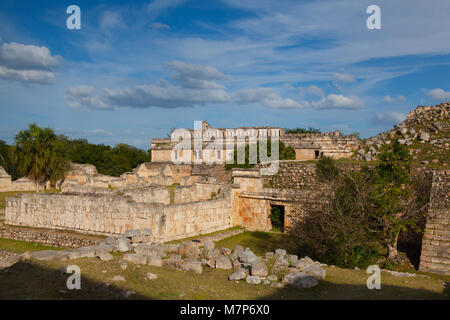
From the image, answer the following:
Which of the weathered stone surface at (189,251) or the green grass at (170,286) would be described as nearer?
the green grass at (170,286)

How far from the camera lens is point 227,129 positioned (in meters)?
43.9

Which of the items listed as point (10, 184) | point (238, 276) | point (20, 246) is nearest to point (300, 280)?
point (238, 276)

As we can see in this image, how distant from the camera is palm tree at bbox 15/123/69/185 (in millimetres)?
22594

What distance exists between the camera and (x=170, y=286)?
6.93 meters

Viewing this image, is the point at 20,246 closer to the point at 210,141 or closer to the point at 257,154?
the point at 257,154

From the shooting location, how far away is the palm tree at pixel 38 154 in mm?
22594

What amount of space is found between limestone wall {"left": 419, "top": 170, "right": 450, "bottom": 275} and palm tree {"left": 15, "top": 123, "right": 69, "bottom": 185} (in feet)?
67.7

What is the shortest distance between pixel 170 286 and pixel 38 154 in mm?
19310

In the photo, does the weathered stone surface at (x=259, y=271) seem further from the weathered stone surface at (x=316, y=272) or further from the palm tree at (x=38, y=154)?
the palm tree at (x=38, y=154)

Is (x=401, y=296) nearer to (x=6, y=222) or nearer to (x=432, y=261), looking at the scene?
(x=432, y=261)

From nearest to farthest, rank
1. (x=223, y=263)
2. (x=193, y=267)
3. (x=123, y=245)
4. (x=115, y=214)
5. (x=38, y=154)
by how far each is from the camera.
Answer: (x=193, y=267) → (x=223, y=263) → (x=123, y=245) → (x=115, y=214) → (x=38, y=154)

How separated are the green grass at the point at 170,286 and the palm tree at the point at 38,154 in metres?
16.8

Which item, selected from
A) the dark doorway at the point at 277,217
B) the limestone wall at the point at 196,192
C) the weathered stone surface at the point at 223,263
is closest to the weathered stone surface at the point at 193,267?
the weathered stone surface at the point at 223,263

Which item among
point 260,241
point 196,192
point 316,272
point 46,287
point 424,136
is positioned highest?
point 424,136
